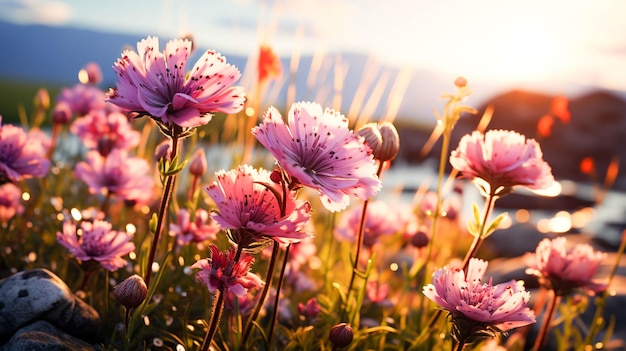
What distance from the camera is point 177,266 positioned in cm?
273

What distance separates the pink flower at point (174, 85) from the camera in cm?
141

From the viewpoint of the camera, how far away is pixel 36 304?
200cm

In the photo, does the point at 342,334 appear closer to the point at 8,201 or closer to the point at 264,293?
the point at 264,293

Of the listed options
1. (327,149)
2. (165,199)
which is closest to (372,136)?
(327,149)

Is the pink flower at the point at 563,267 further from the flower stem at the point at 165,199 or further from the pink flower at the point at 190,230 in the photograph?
the flower stem at the point at 165,199

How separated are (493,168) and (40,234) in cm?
235

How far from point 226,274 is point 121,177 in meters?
1.38

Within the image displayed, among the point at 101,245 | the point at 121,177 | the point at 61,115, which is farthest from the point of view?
the point at 61,115

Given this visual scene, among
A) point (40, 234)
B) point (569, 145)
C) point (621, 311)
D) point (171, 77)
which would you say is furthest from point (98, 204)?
point (569, 145)

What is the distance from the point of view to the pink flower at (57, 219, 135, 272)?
205 cm

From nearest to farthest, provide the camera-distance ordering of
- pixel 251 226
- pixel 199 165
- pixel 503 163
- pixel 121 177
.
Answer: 1. pixel 251 226
2. pixel 503 163
3. pixel 199 165
4. pixel 121 177

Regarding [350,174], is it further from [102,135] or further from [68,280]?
[102,135]

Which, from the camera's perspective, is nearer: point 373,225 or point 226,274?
point 226,274

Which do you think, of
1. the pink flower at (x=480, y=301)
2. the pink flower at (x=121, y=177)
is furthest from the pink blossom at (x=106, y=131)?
the pink flower at (x=480, y=301)
